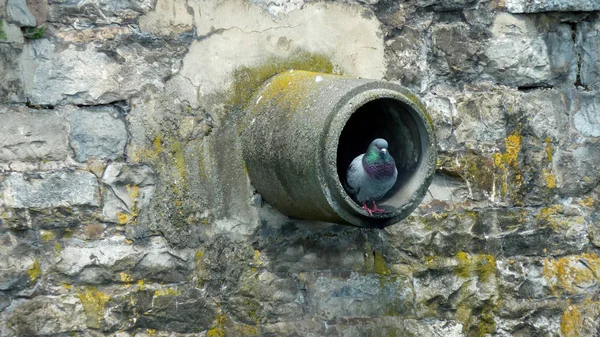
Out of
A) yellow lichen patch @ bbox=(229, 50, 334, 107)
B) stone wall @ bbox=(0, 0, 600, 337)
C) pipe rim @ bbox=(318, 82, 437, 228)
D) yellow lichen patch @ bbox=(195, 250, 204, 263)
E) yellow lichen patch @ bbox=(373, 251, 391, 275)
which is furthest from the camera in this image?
yellow lichen patch @ bbox=(373, 251, 391, 275)

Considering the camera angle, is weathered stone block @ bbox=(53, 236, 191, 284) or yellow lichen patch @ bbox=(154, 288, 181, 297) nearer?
weathered stone block @ bbox=(53, 236, 191, 284)

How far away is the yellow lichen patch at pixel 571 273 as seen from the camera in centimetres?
398

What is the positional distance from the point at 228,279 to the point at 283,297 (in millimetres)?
277

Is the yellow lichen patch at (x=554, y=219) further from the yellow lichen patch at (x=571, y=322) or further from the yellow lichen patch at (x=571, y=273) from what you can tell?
the yellow lichen patch at (x=571, y=322)

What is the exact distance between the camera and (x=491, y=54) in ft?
13.0

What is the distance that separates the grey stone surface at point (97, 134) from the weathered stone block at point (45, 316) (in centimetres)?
59

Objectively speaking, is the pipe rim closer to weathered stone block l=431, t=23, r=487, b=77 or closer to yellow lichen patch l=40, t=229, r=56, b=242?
weathered stone block l=431, t=23, r=487, b=77

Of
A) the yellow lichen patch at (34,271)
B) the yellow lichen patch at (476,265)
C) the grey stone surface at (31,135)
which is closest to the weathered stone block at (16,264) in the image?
the yellow lichen patch at (34,271)

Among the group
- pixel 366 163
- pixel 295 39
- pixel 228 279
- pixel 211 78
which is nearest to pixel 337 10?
pixel 295 39

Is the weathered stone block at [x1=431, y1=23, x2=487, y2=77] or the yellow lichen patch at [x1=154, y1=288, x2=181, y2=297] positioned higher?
the weathered stone block at [x1=431, y1=23, x2=487, y2=77]

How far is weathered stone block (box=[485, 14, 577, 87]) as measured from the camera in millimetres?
3953

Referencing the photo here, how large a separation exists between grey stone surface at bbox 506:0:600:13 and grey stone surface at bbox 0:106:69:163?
2244 millimetres

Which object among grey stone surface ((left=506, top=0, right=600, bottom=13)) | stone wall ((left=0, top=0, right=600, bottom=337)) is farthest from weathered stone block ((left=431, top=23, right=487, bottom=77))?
grey stone surface ((left=506, top=0, right=600, bottom=13))

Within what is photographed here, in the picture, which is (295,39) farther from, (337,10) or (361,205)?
(361,205)
